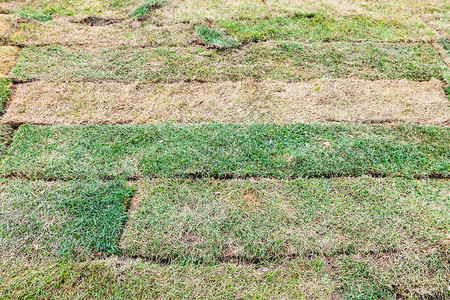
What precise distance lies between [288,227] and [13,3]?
5.15 m

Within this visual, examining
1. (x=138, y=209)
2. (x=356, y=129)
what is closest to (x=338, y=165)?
(x=356, y=129)

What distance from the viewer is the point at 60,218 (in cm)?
243

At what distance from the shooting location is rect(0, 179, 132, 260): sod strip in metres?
2.27

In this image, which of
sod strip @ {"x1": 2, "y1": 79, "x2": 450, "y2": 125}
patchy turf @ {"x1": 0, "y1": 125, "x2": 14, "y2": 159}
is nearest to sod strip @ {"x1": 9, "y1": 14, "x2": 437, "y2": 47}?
sod strip @ {"x1": 2, "y1": 79, "x2": 450, "y2": 125}

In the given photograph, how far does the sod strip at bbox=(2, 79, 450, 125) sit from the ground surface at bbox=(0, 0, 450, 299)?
0.06 ft

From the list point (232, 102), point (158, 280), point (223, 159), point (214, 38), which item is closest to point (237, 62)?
point (214, 38)

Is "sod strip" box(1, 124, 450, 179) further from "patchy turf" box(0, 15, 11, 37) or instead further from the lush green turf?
the lush green turf

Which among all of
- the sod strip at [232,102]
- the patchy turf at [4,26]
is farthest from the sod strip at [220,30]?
the sod strip at [232,102]

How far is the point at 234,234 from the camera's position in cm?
238

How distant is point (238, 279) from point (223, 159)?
1.01 metres

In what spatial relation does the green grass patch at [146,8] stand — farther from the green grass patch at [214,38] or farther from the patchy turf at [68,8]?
the green grass patch at [214,38]

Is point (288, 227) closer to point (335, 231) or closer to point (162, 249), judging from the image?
point (335, 231)

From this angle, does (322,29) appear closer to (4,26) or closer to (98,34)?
(98,34)

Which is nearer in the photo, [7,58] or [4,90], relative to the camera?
[4,90]
